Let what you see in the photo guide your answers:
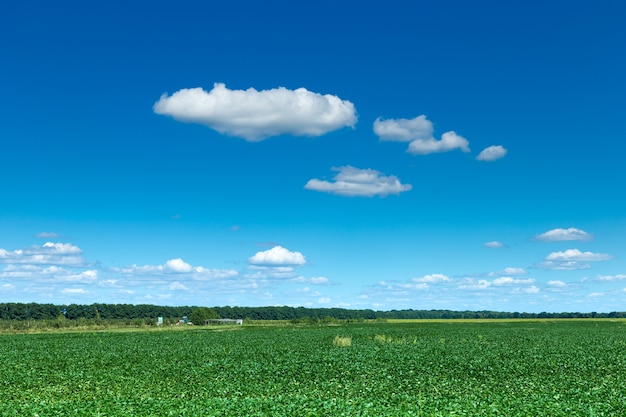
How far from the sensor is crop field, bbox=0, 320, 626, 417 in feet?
76.1

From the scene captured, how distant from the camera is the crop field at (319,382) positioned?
23.2 metres

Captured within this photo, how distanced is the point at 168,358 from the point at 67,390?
1443 cm

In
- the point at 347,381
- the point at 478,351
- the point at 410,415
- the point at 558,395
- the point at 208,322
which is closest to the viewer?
the point at 410,415

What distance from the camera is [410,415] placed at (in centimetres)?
2134

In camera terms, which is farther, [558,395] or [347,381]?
[347,381]

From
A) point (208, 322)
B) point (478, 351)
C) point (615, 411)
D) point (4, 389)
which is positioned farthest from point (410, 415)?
point (208, 322)

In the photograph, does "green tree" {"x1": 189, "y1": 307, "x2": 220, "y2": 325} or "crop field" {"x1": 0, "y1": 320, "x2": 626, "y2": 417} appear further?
"green tree" {"x1": 189, "y1": 307, "x2": 220, "y2": 325}

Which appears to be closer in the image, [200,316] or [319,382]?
[319,382]

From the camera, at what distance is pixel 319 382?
32.1m

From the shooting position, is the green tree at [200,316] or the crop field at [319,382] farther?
the green tree at [200,316]

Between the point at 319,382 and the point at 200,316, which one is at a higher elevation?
the point at 200,316

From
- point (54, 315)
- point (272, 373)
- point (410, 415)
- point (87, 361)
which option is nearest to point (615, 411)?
point (410, 415)

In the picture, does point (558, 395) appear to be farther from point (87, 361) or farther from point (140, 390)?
point (87, 361)

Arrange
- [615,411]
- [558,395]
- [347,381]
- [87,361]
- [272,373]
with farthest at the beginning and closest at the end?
1. [87,361]
2. [272,373]
3. [347,381]
4. [558,395]
5. [615,411]
